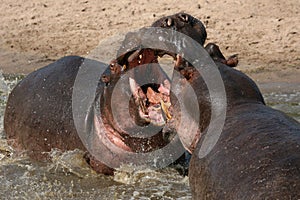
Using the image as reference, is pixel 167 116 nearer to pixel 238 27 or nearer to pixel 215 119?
pixel 215 119

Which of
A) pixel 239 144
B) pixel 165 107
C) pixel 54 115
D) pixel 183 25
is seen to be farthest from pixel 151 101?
pixel 239 144

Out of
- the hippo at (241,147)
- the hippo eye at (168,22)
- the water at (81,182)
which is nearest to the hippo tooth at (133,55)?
the hippo eye at (168,22)

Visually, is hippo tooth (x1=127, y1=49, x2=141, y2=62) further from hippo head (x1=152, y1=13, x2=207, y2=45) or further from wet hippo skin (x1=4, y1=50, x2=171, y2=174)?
hippo head (x1=152, y1=13, x2=207, y2=45)

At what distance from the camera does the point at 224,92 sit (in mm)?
4270

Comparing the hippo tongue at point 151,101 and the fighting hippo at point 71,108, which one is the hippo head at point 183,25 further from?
the hippo tongue at point 151,101

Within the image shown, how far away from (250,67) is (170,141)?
4444 millimetres

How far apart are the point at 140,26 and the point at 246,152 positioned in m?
7.40

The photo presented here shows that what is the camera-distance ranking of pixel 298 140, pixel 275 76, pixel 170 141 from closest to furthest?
pixel 298 140
pixel 170 141
pixel 275 76

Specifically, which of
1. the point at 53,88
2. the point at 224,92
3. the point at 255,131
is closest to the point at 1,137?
the point at 53,88

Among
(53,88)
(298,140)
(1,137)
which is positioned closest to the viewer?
(298,140)

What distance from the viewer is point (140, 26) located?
35.8ft

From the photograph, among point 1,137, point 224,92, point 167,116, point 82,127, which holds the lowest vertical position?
point 1,137

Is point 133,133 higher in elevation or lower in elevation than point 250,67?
higher

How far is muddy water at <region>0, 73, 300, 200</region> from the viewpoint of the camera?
541 centimetres
